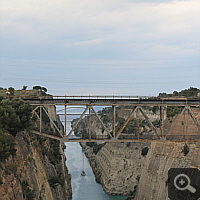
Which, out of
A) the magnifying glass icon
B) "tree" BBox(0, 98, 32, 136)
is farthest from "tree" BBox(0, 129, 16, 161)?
the magnifying glass icon

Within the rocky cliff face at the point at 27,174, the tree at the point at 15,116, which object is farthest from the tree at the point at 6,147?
the tree at the point at 15,116

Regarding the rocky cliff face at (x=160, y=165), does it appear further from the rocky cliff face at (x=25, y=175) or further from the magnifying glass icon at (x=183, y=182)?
the rocky cliff face at (x=25, y=175)

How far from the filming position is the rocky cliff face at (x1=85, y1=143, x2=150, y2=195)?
64.8m

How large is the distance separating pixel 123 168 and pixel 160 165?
20918 millimetres

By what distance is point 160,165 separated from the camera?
46938 mm

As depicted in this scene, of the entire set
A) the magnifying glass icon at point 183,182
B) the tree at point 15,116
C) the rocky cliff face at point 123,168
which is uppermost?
the tree at point 15,116

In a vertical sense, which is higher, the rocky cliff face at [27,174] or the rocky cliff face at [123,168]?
the rocky cliff face at [27,174]

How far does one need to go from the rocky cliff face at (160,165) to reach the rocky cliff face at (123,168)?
1239cm

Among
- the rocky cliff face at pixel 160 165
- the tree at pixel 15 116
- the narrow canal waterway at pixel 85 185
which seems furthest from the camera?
the narrow canal waterway at pixel 85 185

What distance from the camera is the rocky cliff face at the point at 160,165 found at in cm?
4271

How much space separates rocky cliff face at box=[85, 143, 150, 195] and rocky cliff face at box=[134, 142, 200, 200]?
1239 cm

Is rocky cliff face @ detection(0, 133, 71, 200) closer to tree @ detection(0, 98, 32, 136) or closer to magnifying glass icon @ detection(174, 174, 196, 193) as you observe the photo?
tree @ detection(0, 98, 32, 136)

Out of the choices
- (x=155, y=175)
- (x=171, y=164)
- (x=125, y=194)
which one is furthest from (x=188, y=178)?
→ (x=125, y=194)

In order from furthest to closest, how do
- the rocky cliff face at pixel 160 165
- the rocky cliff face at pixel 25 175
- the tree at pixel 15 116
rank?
the rocky cliff face at pixel 160 165, the tree at pixel 15 116, the rocky cliff face at pixel 25 175
